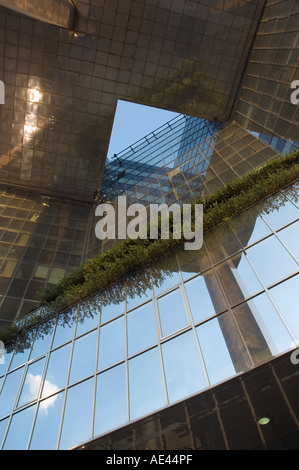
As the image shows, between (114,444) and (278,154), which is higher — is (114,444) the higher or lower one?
the lower one

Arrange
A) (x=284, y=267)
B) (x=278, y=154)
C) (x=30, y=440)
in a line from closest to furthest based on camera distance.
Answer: (x=30, y=440), (x=284, y=267), (x=278, y=154)

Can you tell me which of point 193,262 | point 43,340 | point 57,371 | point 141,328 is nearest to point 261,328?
point 141,328

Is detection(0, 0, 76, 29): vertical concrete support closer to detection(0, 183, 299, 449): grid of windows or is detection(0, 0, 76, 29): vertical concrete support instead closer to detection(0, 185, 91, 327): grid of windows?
detection(0, 185, 91, 327): grid of windows

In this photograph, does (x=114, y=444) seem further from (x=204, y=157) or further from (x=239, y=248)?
(x=204, y=157)

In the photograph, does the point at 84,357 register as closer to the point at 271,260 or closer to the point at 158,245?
the point at 158,245

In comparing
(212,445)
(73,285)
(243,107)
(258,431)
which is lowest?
(212,445)

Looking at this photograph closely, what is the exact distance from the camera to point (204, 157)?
25.0m

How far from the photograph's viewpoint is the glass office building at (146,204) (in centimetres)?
877

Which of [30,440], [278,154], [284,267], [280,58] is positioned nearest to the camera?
[30,440]

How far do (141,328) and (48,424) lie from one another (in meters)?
3.90

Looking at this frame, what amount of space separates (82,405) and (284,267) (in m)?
7.31

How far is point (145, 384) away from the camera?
9344 mm
